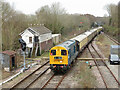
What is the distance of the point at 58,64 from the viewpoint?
45.5 ft

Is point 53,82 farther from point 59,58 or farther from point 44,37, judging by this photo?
point 44,37

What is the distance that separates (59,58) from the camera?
13.8m

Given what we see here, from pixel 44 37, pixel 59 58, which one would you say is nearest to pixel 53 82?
pixel 59 58

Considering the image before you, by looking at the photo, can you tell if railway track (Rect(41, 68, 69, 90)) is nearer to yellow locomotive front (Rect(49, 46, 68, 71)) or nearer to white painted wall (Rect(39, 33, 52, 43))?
yellow locomotive front (Rect(49, 46, 68, 71))

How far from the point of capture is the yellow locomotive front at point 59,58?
13.8 meters

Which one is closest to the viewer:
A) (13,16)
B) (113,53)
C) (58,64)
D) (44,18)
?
(58,64)

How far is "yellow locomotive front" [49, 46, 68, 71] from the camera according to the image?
1376cm

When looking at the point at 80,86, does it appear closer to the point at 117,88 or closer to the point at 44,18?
the point at 117,88

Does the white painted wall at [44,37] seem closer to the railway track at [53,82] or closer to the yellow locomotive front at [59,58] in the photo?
the yellow locomotive front at [59,58]

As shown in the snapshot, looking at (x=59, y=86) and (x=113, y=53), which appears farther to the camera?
(x=113, y=53)

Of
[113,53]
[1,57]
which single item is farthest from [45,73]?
[113,53]

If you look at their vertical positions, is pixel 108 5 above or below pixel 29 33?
above

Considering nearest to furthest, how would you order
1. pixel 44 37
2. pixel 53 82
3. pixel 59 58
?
1. pixel 53 82
2. pixel 59 58
3. pixel 44 37

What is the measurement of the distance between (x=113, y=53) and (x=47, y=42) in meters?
12.1
